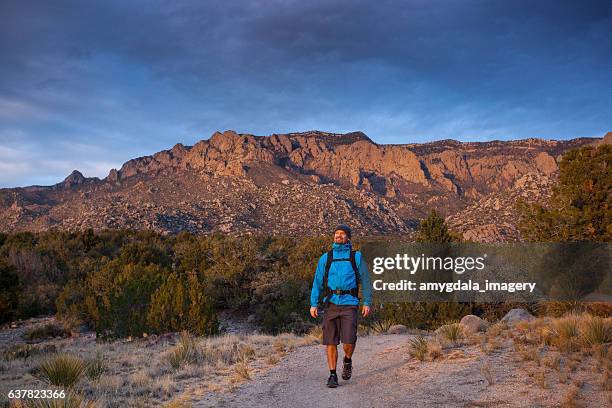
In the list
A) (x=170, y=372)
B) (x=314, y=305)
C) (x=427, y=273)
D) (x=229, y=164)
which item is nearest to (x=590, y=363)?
(x=314, y=305)

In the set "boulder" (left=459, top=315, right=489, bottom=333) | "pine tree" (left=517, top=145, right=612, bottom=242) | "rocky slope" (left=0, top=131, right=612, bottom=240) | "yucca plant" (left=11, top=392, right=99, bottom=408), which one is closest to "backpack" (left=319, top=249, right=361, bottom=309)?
"yucca plant" (left=11, top=392, right=99, bottom=408)

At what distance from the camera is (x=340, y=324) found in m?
6.55

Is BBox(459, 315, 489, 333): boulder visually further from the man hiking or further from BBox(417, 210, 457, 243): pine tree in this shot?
BBox(417, 210, 457, 243): pine tree

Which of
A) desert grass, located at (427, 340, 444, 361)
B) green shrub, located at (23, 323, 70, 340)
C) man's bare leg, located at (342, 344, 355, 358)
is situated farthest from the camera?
green shrub, located at (23, 323, 70, 340)

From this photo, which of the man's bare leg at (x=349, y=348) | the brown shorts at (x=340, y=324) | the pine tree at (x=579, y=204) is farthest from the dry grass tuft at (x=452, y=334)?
the pine tree at (x=579, y=204)

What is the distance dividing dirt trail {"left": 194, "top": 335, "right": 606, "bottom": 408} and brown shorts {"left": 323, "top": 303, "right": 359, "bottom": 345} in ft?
2.51

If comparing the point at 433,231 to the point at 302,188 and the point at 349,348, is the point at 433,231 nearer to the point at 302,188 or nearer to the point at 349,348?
the point at 349,348

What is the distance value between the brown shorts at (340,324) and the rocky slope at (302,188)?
32.7m

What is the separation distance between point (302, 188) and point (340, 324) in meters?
68.2

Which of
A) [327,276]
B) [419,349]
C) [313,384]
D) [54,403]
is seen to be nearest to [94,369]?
[54,403]

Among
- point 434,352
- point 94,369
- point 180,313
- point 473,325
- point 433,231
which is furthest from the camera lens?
point 433,231

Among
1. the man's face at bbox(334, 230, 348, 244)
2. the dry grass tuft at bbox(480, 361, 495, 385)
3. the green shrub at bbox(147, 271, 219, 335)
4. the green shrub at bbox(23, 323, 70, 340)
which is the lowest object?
the green shrub at bbox(23, 323, 70, 340)

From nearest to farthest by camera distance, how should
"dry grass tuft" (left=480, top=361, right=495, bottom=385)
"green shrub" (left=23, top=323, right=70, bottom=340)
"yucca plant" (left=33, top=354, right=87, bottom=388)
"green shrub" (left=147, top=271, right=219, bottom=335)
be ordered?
"dry grass tuft" (left=480, top=361, right=495, bottom=385) → "yucca plant" (left=33, top=354, right=87, bottom=388) → "green shrub" (left=147, top=271, right=219, bottom=335) → "green shrub" (left=23, top=323, right=70, bottom=340)

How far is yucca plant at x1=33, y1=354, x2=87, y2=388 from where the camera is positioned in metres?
7.47
